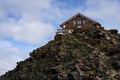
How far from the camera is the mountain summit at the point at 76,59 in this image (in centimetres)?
5722

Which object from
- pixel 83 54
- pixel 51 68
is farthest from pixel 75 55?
pixel 51 68

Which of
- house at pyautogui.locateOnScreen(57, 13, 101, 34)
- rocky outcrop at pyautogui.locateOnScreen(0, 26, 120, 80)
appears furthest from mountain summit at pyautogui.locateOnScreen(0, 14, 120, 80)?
house at pyautogui.locateOnScreen(57, 13, 101, 34)

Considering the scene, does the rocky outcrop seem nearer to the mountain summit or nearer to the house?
the mountain summit

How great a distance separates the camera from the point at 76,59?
2411 inches

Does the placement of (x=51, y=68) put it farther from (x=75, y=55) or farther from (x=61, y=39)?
(x=61, y=39)

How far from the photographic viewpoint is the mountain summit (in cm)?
5722

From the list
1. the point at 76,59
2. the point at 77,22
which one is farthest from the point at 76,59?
the point at 77,22

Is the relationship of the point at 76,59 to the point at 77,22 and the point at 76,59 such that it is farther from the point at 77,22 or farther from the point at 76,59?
the point at 77,22

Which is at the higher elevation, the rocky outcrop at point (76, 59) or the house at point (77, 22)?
the house at point (77, 22)

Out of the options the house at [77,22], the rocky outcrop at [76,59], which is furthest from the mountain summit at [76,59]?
the house at [77,22]

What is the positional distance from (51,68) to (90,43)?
11.7 m

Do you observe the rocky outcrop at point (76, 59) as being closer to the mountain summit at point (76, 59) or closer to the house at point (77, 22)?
the mountain summit at point (76, 59)

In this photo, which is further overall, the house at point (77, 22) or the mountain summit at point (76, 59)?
the house at point (77, 22)

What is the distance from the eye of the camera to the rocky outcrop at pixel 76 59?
5722 cm
